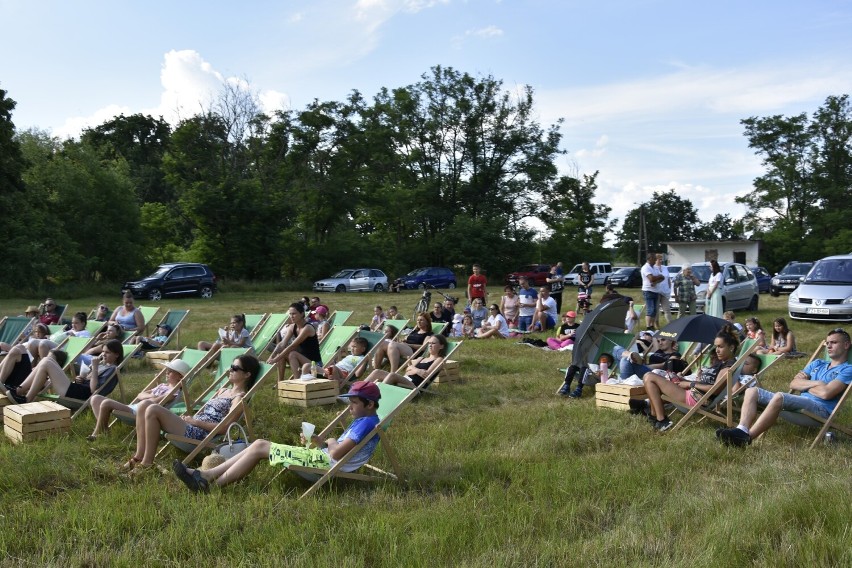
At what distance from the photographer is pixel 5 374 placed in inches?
301

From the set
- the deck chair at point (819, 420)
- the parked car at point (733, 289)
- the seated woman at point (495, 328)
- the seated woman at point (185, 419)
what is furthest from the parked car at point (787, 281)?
the seated woman at point (185, 419)

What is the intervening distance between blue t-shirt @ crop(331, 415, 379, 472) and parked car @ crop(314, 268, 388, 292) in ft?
92.9

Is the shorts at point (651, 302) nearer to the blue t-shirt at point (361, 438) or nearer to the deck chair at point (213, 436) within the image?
the deck chair at point (213, 436)

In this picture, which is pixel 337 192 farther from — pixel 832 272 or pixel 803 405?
pixel 803 405

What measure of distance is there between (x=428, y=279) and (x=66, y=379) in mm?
28680

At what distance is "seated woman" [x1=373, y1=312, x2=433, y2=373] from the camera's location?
29.7ft

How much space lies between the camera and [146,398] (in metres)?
6.79

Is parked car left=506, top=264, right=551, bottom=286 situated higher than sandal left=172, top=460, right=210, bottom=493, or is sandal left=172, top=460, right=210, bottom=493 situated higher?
parked car left=506, top=264, right=551, bottom=286

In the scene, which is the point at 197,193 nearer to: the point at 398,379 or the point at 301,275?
the point at 301,275

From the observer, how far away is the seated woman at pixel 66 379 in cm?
711

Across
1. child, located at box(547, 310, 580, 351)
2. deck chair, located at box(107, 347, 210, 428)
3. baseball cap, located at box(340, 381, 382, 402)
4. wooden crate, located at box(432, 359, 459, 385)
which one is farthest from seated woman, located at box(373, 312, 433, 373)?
baseball cap, located at box(340, 381, 382, 402)

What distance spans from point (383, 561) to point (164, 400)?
3663mm

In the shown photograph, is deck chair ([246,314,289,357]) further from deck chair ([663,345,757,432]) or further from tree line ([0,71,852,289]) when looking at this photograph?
tree line ([0,71,852,289])

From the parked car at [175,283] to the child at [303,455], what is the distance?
2263 cm
